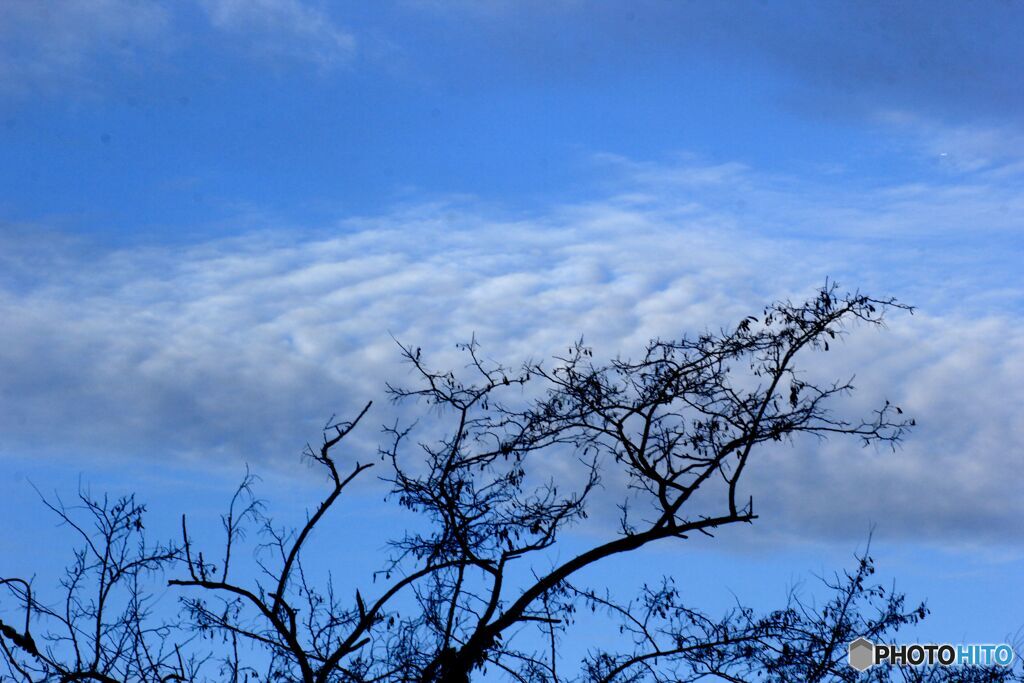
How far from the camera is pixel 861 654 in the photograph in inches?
568

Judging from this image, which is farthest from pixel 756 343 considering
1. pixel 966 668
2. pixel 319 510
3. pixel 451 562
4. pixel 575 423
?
pixel 966 668

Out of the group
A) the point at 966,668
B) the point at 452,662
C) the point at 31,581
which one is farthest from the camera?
the point at 966,668

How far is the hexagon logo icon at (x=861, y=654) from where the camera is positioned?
46.0ft

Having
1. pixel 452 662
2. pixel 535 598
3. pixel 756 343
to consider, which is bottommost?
pixel 452 662

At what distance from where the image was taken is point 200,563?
12.0 metres

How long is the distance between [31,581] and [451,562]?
4.83m

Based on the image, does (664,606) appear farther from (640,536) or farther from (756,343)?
(756,343)

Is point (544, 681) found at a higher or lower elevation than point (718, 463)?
lower

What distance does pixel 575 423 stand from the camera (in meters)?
12.9

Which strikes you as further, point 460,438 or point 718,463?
point 460,438

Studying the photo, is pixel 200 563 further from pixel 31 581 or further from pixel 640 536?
pixel 640 536

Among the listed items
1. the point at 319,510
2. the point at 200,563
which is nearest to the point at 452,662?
the point at 319,510

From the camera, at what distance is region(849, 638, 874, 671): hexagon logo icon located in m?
14.0

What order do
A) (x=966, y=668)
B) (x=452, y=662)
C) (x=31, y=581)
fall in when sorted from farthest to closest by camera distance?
1. (x=966, y=668)
2. (x=31, y=581)
3. (x=452, y=662)
